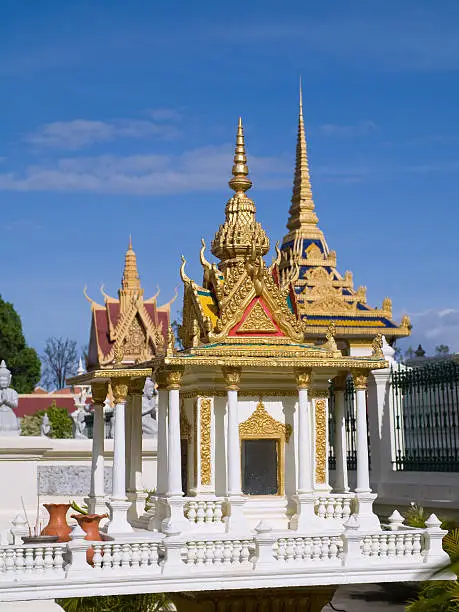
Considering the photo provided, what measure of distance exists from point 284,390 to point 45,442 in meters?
8.40

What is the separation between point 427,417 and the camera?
773 inches

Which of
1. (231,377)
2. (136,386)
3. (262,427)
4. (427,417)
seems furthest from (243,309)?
(427,417)

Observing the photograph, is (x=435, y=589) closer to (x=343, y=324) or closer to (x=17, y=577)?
(x=17, y=577)

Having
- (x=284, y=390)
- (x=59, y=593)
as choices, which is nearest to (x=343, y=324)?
(x=284, y=390)

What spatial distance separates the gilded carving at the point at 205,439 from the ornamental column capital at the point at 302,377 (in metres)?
1.33

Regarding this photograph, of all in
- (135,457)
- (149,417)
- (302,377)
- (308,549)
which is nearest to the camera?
(308,549)

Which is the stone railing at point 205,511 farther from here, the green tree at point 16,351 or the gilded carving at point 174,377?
the green tree at point 16,351

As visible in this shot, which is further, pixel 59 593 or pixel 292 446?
pixel 292 446

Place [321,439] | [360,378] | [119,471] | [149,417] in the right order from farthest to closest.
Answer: [149,417], [321,439], [360,378], [119,471]

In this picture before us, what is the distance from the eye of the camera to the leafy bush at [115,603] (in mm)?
15383

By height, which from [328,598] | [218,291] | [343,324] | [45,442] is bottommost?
[328,598]

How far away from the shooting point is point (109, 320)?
4688cm

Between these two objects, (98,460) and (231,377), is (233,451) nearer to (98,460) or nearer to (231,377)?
(231,377)

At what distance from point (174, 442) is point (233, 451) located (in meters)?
0.79
